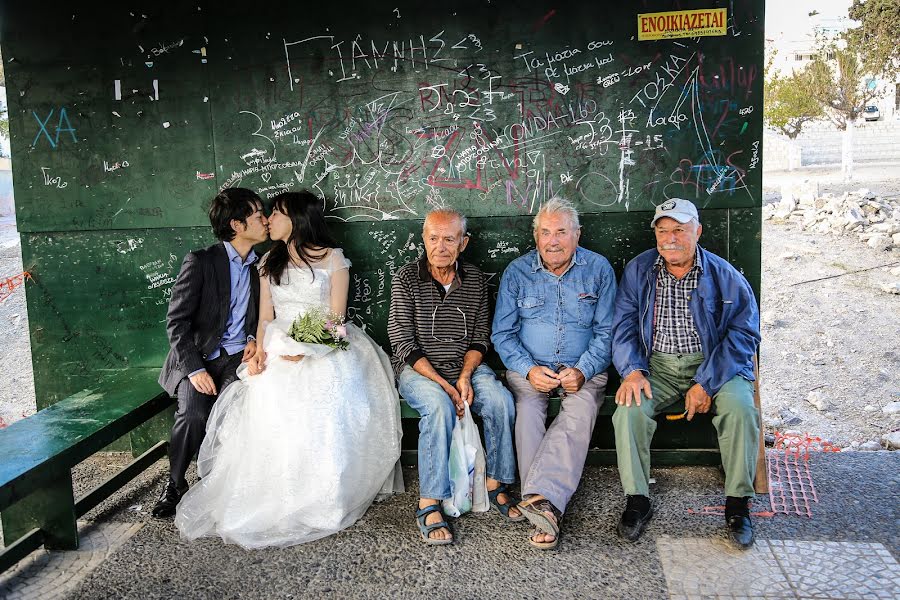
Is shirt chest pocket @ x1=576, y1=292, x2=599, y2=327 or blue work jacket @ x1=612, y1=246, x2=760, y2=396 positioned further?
shirt chest pocket @ x1=576, y1=292, x2=599, y2=327

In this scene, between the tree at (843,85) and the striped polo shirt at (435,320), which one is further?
the tree at (843,85)

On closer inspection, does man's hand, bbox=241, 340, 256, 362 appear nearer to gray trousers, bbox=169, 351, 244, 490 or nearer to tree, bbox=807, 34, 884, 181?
gray trousers, bbox=169, 351, 244, 490

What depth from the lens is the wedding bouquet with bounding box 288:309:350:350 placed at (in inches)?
159

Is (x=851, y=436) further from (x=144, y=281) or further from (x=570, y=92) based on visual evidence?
(x=144, y=281)

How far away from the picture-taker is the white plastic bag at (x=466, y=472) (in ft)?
12.8

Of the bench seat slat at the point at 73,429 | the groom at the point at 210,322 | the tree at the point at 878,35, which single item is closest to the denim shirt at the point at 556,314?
the groom at the point at 210,322

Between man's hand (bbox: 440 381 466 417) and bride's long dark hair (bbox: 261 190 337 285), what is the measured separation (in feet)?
3.82

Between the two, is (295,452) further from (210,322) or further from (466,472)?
(210,322)

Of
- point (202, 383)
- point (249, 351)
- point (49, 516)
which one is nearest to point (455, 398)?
point (249, 351)

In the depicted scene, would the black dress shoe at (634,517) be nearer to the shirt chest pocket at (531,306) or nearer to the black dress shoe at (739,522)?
the black dress shoe at (739,522)

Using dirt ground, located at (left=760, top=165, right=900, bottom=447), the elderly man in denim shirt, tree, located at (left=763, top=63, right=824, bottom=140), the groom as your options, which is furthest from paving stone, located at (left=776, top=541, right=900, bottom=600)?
tree, located at (left=763, top=63, right=824, bottom=140)

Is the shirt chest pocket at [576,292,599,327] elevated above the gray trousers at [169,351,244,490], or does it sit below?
above

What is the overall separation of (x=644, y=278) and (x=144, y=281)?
3489mm

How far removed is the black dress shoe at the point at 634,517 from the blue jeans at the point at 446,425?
0.67 meters
